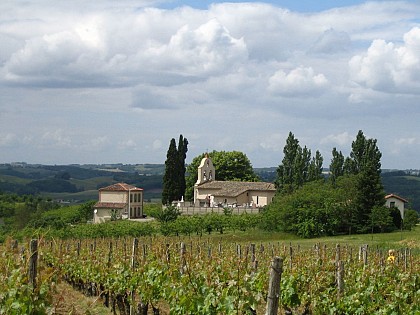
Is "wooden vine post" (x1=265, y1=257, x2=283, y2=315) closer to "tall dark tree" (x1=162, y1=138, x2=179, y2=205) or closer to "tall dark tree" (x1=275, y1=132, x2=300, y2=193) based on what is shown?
"tall dark tree" (x1=275, y1=132, x2=300, y2=193)

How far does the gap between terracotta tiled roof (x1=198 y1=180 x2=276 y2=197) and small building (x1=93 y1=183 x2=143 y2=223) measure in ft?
24.7

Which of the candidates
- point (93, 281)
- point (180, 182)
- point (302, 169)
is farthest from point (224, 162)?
point (93, 281)

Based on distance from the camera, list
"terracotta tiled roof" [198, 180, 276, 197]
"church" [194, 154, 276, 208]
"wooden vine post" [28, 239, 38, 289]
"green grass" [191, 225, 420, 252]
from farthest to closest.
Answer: "terracotta tiled roof" [198, 180, 276, 197] → "church" [194, 154, 276, 208] → "green grass" [191, 225, 420, 252] → "wooden vine post" [28, 239, 38, 289]

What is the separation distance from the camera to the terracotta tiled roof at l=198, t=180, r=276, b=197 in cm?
6725

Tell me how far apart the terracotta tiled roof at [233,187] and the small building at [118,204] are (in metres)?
7.52

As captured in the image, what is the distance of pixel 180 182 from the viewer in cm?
6669

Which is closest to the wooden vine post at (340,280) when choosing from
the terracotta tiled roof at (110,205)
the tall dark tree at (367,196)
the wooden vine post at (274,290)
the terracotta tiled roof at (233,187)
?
the wooden vine post at (274,290)

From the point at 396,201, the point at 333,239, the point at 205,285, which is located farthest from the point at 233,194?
the point at 205,285

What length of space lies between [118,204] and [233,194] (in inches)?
444

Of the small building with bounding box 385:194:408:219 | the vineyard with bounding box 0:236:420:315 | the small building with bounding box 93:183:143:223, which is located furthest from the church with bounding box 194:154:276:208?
the vineyard with bounding box 0:236:420:315

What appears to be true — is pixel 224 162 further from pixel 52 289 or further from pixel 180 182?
pixel 52 289

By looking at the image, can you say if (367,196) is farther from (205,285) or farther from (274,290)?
(274,290)

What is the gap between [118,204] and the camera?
214 ft

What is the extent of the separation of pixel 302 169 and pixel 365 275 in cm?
4870
